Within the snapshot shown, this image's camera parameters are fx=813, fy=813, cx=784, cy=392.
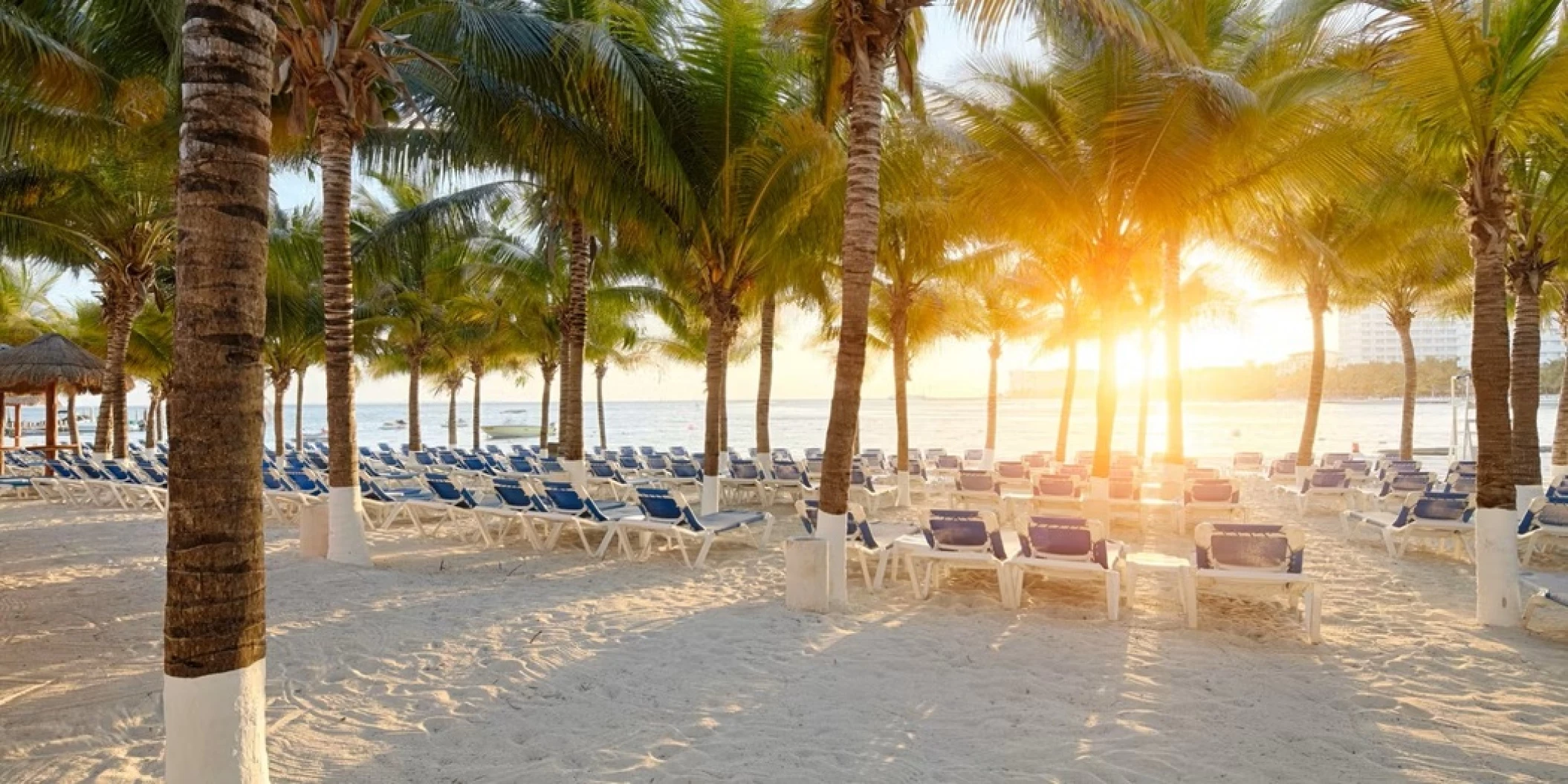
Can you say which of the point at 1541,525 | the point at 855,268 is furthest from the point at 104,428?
the point at 1541,525

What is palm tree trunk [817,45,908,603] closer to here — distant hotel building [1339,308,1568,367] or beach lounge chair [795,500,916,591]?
beach lounge chair [795,500,916,591]

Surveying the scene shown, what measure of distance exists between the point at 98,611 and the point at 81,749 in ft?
10.7

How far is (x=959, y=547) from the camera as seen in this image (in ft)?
22.6

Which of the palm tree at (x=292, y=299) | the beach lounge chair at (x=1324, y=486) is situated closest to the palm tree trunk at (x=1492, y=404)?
the beach lounge chair at (x=1324, y=486)

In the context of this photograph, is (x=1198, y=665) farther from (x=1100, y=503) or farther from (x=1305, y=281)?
(x=1305, y=281)

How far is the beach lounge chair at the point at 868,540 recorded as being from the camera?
723 centimetres

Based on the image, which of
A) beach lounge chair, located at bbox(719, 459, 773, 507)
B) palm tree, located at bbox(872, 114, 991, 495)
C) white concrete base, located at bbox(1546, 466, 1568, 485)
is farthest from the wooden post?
white concrete base, located at bbox(1546, 466, 1568, 485)

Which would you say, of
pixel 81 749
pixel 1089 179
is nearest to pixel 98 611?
pixel 81 749

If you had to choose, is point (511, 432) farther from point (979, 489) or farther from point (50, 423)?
point (979, 489)

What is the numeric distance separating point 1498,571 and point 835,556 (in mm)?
4937

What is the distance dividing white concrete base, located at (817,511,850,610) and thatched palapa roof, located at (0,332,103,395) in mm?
16939

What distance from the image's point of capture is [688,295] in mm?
16594

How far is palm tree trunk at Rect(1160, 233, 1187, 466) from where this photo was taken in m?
13.1

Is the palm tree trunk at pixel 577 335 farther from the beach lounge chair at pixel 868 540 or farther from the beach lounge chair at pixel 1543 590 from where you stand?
the beach lounge chair at pixel 1543 590
